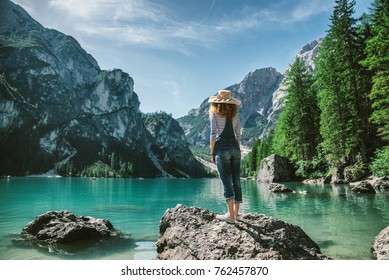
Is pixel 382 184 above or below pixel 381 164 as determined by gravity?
below

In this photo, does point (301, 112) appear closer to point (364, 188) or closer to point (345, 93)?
point (345, 93)

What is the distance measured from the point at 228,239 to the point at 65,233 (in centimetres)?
576

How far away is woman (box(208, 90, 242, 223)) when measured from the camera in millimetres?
5152

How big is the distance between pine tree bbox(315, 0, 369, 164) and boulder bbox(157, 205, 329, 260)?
2483 centimetres

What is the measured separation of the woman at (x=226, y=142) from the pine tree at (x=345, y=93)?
25.5m

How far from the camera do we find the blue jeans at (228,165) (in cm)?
514

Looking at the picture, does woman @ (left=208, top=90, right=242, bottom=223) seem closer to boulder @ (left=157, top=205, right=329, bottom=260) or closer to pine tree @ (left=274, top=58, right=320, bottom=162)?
boulder @ (left=157, top=205, right=329, bottom=260)

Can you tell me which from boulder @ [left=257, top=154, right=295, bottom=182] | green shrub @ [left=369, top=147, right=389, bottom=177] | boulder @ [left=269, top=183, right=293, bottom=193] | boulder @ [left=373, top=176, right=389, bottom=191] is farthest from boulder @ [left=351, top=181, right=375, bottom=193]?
boulder @ [left=257, top=154, right=295, bottom=182]

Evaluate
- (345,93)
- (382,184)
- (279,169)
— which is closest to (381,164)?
(382,184)

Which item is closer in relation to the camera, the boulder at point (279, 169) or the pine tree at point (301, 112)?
the pine tree at point (301, 112)

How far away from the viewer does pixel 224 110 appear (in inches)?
207

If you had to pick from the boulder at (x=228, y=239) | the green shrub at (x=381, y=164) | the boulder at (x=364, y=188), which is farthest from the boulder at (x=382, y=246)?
the green shrub at (x=381, y=164)

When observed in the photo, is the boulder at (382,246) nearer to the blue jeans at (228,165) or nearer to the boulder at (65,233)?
the blue jeans at (228,165)
